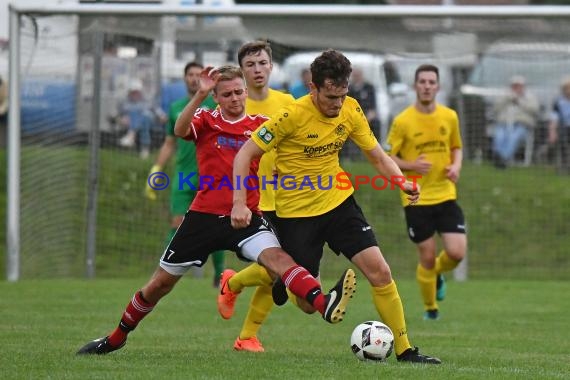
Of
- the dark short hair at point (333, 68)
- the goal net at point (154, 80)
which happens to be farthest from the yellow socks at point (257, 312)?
the goal net at point (154, 80)

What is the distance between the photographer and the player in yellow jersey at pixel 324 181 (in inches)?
287

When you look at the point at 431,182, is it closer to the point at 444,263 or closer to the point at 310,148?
the point at 444,263

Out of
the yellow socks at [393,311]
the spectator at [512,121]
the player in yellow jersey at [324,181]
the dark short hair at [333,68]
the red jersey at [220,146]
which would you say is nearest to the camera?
the dark short hair at [333,68]

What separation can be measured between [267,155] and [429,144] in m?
2.89

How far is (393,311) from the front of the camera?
24.3 ft

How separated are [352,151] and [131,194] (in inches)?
118

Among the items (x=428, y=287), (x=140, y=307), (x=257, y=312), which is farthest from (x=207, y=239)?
(x=428, y=287)

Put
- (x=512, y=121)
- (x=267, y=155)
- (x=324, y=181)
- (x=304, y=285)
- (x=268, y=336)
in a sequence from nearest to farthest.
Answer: (x=304, y=285)
(x=324, y=181)
(x=267, y=155)
(x=268, y=336)
(x=512, y=121)

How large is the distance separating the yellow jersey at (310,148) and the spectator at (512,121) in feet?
28.5

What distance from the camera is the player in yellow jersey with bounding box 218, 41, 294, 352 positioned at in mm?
8383

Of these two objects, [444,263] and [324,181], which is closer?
[324,181]

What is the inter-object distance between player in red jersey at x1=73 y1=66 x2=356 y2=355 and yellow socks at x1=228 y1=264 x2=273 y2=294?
625 millimetres

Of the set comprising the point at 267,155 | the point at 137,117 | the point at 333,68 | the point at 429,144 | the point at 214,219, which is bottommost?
the point at 137,117

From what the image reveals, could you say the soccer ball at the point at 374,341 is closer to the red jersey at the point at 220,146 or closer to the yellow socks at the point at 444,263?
the red jersey at the point at 220,146
